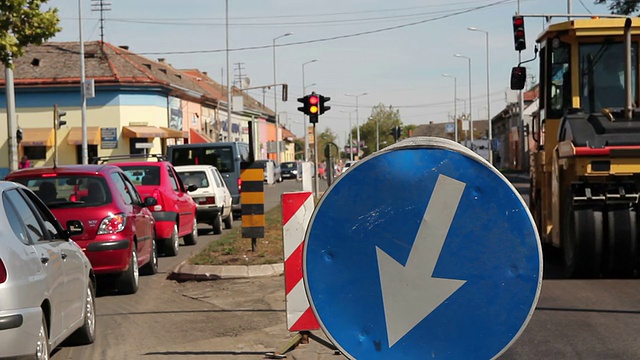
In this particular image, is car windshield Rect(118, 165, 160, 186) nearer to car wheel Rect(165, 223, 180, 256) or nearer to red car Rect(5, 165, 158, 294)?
car wheel Rect(165, 223, 180, 256)

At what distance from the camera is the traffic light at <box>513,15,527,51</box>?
28.3 metres

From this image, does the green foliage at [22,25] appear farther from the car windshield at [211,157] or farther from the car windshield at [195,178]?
the car windshield at [211,157]

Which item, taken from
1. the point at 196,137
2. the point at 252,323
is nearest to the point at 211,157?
the point at 252,323

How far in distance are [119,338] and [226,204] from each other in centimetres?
1612

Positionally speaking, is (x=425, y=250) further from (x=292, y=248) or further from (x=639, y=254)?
(x=639, y=254)

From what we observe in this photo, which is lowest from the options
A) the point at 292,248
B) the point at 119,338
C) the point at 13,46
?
the point at 119,338

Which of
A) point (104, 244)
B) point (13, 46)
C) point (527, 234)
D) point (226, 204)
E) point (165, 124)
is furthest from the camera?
point (165, 124)

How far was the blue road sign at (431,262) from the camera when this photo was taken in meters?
3.16

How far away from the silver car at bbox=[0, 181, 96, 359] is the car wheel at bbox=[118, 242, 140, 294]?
2.94 meters

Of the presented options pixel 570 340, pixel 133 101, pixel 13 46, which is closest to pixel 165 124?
pixel 133 101

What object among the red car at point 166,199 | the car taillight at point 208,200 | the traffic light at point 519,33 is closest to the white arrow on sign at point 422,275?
Result: the red car at point 166,199

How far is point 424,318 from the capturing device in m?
3.20

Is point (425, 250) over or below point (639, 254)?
over

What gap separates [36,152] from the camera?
60000 millimetres
